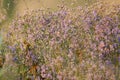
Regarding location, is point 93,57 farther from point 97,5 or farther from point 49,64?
point 97,5

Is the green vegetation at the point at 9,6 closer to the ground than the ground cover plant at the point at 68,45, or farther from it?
farther from it

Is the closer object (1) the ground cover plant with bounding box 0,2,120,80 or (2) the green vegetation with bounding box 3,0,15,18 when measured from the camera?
(1) the ground cover plant with bounding box 0,2,120,80

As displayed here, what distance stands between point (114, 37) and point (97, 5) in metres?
0.92

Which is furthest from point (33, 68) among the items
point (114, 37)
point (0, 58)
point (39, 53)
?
point (114, 37)

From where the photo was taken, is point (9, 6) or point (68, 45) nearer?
point (68, 45)

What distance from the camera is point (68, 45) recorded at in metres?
5.75

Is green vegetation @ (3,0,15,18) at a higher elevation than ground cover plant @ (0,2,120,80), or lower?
higher

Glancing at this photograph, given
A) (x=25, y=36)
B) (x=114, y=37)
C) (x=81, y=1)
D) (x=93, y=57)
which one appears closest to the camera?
(x=93, y=57)

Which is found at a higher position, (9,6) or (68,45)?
(9,6)

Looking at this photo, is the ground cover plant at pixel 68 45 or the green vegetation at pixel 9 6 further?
the green vegetation at pixel 9 6

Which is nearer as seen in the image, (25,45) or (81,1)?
(25,45)

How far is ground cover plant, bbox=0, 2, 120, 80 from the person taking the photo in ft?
17.7

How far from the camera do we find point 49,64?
5.59 m

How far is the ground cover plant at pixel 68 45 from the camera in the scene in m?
5.41
